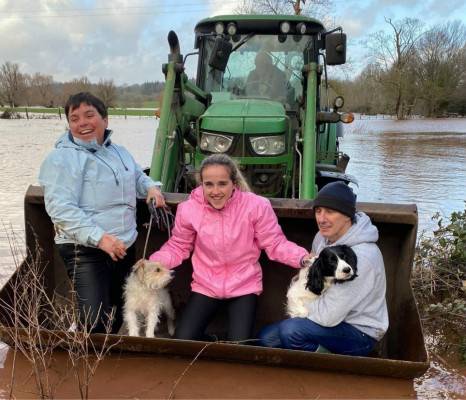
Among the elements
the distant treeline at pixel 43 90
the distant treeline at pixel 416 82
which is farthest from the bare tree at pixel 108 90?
the distant treeline at pixel 416 82

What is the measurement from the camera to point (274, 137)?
16.0 feet

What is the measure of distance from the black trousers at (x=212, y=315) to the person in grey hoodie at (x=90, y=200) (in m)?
0.52

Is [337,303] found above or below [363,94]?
below

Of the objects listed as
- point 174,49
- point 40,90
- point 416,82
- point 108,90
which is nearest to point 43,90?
point 40,90

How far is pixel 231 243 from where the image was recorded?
3.52 meters

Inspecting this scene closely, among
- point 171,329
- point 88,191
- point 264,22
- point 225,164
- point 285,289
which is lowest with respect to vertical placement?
point 171,329

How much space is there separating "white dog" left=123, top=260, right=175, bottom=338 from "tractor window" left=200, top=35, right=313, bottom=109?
299cm

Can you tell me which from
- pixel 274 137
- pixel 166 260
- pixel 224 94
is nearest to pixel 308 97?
pixel 274 137

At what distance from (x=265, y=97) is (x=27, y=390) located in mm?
3845

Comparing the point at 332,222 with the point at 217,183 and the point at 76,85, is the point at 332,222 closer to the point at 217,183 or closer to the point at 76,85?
the point at 217,183

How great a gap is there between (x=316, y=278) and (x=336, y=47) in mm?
2895

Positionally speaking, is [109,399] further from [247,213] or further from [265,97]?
[265,97]

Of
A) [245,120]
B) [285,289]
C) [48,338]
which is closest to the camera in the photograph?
[48,338]

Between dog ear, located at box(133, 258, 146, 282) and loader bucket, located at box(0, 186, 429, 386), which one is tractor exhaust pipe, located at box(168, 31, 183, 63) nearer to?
loader bucket, located at box(0, 186, 429, 386)
